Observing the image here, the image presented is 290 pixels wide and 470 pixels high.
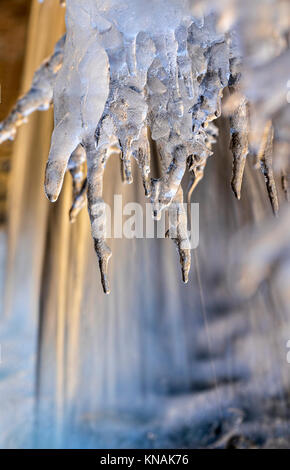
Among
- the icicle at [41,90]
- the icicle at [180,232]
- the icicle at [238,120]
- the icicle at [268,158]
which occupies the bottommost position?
the icicle at [180,232]

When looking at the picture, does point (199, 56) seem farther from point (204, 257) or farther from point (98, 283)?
point (204, 257)

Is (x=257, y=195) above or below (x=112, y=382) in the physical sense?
above

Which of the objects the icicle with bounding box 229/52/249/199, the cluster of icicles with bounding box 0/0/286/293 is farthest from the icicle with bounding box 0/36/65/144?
the icicle with bounding box 229/52/249/199

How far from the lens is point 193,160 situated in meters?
0.85

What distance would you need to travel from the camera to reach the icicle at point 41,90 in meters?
1.26

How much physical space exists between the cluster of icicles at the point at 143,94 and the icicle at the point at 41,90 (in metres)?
0.56

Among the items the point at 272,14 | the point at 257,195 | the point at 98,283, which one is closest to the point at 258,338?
the point at 257,195

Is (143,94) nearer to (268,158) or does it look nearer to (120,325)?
(268,158)

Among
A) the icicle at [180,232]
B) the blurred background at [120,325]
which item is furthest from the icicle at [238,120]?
the blurred background at [120,325]

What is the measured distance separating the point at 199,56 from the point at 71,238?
62.9 inches

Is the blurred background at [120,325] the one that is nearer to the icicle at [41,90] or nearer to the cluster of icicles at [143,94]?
the icicle at [41,90]

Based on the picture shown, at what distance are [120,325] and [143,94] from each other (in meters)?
1.85

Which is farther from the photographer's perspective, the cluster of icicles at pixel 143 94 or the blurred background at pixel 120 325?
the blurred background at pixel 120 325

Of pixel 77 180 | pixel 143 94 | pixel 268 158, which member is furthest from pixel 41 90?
pixel 268 158
